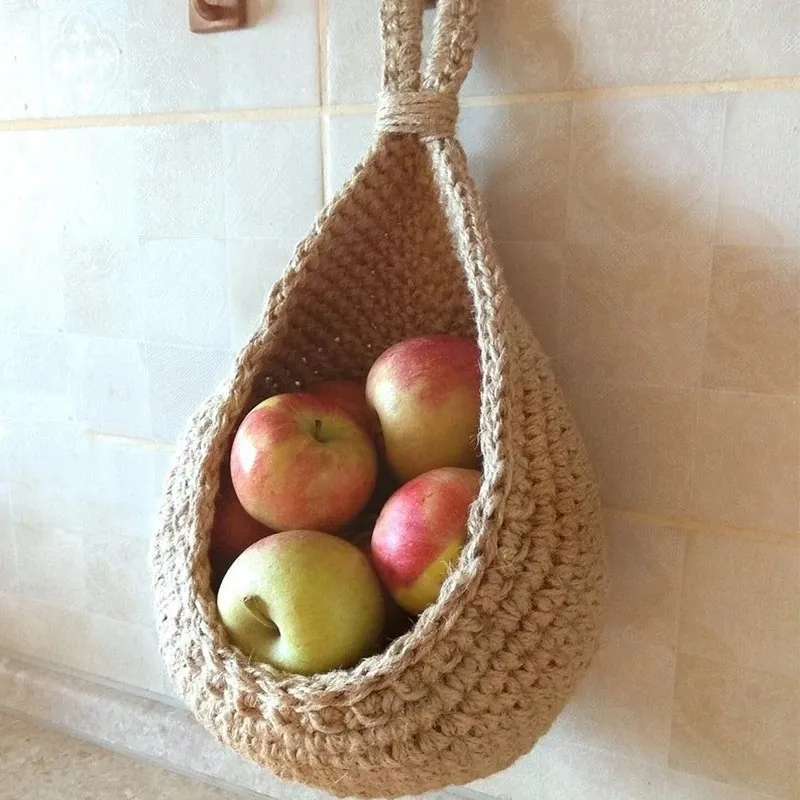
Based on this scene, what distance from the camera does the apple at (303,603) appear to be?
12.1 inches

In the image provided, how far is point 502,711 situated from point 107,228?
378 millimetres

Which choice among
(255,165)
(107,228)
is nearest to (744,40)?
(255,165)

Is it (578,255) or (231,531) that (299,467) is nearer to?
(231,531)

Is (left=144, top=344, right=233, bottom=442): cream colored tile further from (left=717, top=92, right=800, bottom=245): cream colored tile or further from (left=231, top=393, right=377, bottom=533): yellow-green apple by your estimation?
(left=717, top=92, right=800, bottom=245): cream colored tile

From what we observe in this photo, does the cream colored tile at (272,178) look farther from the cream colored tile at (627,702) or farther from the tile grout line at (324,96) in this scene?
the cream colored tile at (627,702)

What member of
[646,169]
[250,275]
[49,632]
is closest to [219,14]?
[250,275]

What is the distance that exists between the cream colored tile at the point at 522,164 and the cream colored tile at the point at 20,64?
0.29 metres

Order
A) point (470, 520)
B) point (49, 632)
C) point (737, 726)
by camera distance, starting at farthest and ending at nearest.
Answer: point (49, 632) < point (737, 726) < point (470, 520)

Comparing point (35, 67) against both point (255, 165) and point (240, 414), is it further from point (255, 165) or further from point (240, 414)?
point (240, 414)

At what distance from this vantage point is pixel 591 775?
0.45m

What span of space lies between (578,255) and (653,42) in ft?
0.32

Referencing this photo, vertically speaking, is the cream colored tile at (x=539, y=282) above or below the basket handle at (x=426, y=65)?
below

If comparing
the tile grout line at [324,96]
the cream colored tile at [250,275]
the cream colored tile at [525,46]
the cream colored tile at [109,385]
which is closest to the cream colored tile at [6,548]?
the cream colored tile at [109,385]

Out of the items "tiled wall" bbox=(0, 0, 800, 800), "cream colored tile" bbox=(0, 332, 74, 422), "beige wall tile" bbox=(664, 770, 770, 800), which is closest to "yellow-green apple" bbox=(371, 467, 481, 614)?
"tiled wall" bbox=(0, 0, 800, 800)
